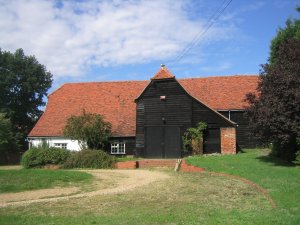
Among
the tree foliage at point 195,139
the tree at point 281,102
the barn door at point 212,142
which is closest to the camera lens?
the tree at point 281,102

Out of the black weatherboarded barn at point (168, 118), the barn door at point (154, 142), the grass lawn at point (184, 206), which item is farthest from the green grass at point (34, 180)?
the black weatherboarded barn at point (168, 118)

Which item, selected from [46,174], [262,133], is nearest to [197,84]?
[262,133]

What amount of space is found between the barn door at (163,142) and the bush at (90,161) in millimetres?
5365

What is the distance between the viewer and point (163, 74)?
116 feet

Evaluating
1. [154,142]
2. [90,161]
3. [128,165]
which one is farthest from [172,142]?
[90,161]

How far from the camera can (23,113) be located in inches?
2235

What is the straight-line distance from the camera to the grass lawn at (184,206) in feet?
36.3

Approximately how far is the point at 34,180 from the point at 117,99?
21508 mm

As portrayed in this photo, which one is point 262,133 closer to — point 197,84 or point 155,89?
point 155,89

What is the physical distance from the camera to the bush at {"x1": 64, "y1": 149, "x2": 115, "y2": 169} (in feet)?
100

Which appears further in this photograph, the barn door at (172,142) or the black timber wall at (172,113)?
the barn door at (172,142)

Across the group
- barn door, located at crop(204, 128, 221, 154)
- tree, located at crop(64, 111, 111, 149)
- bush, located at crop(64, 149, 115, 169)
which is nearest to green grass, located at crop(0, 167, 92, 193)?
bush, located at crop(64, 149, 115, 169)

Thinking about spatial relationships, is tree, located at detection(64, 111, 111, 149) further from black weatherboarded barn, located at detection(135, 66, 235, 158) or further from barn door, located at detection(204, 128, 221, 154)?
barn door, located at detection(204, 128, 221, 154)

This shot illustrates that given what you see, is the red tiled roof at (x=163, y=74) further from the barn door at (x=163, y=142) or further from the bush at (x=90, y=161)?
the bush at (x=90, y=161)
